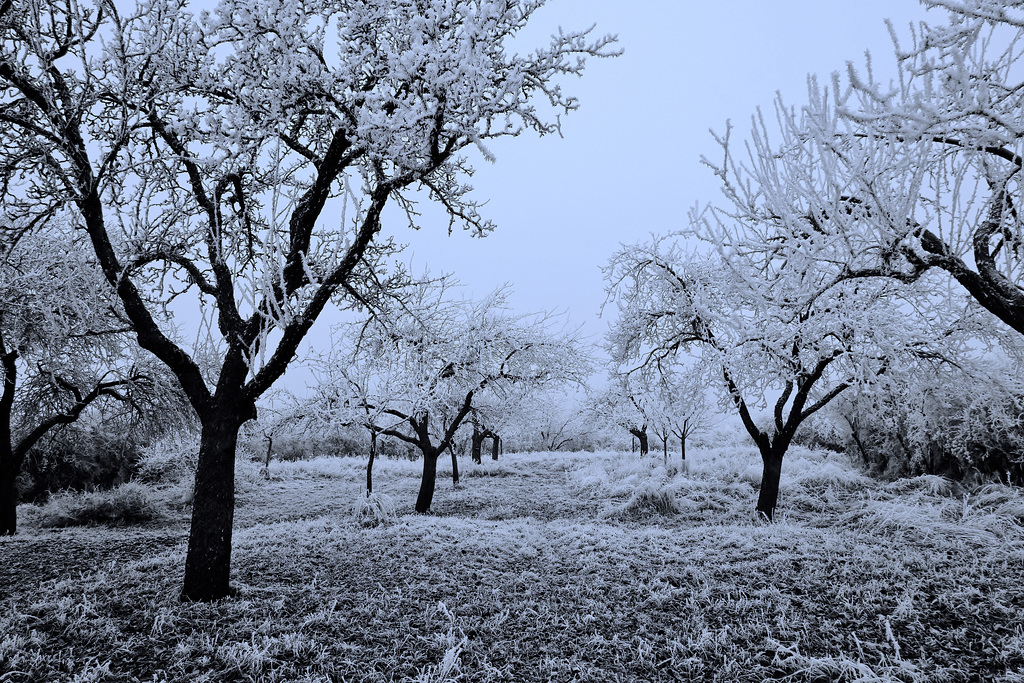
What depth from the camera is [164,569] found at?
248 inches

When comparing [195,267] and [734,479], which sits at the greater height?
[195,267]

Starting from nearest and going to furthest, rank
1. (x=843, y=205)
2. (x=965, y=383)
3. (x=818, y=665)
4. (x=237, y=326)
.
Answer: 1. (x=818, y=665)
2. (x=843, y=205)
3. (x=237, y=326)
4. (x=965, y=383)

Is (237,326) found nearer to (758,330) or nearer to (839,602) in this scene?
(758,330)

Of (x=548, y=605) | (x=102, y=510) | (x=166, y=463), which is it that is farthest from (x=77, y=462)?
(x=548, y=605)

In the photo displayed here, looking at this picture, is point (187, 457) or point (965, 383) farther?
point (187, 457)

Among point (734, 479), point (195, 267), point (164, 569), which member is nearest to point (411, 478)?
point (734, 479)

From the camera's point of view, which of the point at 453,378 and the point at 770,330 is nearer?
the point at 770,330

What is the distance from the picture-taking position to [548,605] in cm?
504

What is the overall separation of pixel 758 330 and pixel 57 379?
1344 cm

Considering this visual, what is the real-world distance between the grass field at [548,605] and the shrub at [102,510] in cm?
356

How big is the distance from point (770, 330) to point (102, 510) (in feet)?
54.3

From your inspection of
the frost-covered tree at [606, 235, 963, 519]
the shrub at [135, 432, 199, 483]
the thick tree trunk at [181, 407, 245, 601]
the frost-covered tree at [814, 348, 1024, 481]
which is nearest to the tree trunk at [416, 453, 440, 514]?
the frost-covered tree at [606, 235, 963, 519]

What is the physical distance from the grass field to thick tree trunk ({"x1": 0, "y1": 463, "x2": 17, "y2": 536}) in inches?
60.1

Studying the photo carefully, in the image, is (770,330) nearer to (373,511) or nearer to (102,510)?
(373,511)
